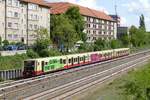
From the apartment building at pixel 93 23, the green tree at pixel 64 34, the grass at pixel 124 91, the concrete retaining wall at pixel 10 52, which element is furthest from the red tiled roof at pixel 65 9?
the grass at pixel 124 91

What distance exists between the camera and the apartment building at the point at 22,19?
8506 centimetres

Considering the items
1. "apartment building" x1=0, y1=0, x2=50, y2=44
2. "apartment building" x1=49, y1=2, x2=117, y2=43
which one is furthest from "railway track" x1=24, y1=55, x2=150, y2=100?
"apartment building" x1=49, y1=2, x2=117, y2=43

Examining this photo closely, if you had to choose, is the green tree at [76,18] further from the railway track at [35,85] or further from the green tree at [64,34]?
the railway track at [35,85]

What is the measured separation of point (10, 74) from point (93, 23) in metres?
88.9

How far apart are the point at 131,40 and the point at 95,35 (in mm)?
22113

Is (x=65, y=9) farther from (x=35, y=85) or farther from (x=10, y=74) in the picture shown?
(x=35, y=85)

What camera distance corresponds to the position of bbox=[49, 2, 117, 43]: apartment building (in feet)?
440

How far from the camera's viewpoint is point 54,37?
102688 millimetres

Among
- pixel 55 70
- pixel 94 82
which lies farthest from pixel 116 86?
pixel 55 70

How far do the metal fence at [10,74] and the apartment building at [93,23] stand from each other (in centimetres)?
6662

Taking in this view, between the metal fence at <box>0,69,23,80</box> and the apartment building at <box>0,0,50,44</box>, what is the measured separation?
2522 cm

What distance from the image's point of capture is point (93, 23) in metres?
145

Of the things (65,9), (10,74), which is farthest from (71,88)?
(65,9)

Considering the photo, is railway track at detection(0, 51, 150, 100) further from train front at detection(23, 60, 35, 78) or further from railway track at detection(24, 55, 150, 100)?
train front at detection(23, 60, 35, 78)
